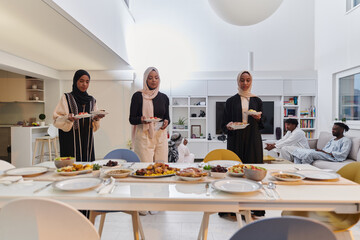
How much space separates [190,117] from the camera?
5.62 m

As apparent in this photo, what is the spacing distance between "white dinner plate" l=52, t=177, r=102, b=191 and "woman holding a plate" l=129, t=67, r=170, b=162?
39.5 inches

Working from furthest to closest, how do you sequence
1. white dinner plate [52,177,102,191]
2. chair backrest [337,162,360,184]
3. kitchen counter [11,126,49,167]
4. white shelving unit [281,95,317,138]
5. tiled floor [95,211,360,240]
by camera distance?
1. white shelving unit [281,95,317,138]
2. kitchen counter [11,126,49,167]
3. tiled floor [95,211,360,240]
4. chair backrest [337,162,360,184]
5. white dinner plate [52,177,102,191]

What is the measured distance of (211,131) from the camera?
5.88m

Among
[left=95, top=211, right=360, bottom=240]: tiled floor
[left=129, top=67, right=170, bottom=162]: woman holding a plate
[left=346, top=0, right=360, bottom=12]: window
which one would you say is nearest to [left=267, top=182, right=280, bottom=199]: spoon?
[left=95, top=211, right=360, bottom=240]: tiled floor

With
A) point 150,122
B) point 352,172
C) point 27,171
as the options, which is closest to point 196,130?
point 150,122

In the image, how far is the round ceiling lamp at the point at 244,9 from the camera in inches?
85.6

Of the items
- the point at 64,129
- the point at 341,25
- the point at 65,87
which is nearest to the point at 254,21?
the point at 64,129

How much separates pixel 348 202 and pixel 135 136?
1.85m

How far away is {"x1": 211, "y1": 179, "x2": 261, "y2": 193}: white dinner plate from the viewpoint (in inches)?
44.8

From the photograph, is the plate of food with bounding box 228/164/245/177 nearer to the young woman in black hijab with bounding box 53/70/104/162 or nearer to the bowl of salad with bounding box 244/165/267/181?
the bowl of salad with bounding box 244/165/267/181

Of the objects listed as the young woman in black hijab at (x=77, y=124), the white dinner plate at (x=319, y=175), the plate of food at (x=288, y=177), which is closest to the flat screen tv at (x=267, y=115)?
the young woman in black hijab at (x=77, y=124)

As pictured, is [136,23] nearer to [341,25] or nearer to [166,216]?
[341,25]

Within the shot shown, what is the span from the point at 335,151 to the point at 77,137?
3798mm

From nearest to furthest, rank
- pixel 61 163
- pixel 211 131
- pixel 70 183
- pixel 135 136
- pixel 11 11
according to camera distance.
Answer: pixel 70 183 → pixel 61 163 → pixel 135 136 → pixel 11 11 → pixel 211 131
